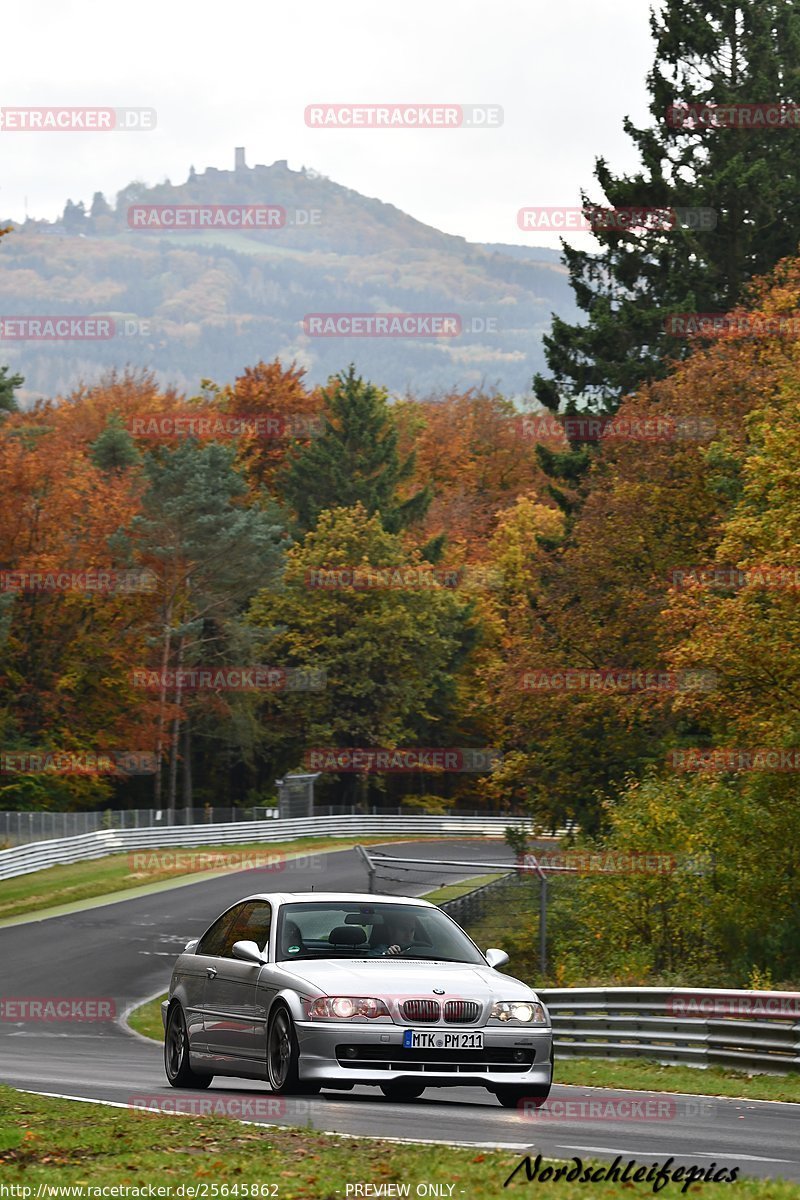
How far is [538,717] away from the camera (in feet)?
144

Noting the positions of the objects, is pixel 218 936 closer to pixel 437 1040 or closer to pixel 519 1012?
pixel 437 1040

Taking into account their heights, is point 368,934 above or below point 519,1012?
above

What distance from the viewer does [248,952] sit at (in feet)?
44.1

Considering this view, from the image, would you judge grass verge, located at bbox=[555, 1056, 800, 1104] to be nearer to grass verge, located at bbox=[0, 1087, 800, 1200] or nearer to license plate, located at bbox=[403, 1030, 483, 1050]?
license plate, located at bbox=[403, 1030, 483, 1050]

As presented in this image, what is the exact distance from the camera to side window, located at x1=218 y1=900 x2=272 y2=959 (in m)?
13.9

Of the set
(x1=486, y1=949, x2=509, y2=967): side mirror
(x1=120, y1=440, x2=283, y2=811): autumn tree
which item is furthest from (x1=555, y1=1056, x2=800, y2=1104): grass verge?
(x1=120, y1=440, x2=283, y2=811): autumn tree

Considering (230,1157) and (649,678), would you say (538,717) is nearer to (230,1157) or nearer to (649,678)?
(649,678)

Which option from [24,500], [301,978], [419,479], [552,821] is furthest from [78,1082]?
[419,479]

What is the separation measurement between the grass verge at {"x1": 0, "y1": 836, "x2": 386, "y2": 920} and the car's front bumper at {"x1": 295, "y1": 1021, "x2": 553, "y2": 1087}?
34.6m

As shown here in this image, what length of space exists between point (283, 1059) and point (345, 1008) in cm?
72

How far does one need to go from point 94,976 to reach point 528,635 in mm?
16902

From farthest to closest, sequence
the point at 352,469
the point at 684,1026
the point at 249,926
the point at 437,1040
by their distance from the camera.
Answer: the point at 352,469 < the point at 684,1026 < the point at 249,926 < the point at 437,1040

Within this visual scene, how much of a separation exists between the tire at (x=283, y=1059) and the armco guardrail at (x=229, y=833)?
4008cm

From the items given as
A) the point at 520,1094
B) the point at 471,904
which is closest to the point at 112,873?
the point at 471,904
